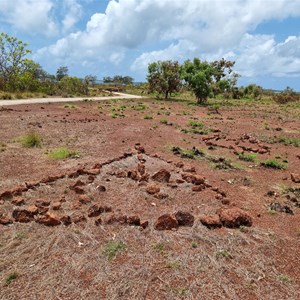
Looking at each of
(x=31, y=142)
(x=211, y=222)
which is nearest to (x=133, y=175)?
(x=211, y=222)

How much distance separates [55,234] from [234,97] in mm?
45592

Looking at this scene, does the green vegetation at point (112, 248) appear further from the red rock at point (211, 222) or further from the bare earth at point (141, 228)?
the red rock at point (211, 222)

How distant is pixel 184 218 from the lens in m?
6.21

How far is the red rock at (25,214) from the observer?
5.98 m

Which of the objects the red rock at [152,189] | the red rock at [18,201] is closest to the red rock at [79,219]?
the red rock at [18,201]

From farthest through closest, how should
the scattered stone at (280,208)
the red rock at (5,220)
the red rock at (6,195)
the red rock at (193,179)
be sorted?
1. the red rock at (193,179)
2. the scattered stone at (280,208)
3. the red rock at (6,195)
4. the red rock at (5,220)

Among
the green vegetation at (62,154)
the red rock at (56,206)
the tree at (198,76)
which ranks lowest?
the red rock at (56,206)

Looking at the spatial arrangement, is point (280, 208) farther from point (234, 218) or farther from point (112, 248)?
point (112, 248)

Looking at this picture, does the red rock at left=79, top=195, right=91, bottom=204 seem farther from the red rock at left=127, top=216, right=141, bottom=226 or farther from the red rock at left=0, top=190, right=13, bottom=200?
the red rock at left=0, top=190, right=13, bottom=200

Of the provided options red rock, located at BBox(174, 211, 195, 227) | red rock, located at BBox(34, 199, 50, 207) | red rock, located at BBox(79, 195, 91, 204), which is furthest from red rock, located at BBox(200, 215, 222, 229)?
red rock, located at BBox(34, 199, 50, 207)

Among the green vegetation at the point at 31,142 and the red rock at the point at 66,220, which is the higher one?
the green vegetation at the point at 31,142

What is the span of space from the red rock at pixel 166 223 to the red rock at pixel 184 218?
0.46ft

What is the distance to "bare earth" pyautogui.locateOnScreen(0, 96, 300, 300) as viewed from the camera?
14.9 feet

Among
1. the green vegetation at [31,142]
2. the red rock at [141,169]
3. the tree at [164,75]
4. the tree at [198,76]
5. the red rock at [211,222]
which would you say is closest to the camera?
the red rock at [211,222]
